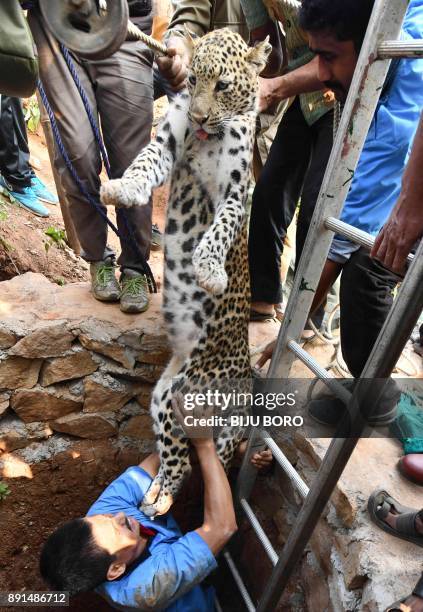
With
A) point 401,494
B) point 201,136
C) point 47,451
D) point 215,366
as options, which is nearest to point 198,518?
point 47,451

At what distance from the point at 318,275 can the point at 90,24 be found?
1203 millimetres

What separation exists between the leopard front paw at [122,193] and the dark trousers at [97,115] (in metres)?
0.90

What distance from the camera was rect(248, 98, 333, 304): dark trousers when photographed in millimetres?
2476

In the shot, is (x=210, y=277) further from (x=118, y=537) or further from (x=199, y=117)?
(x=118, y=537)

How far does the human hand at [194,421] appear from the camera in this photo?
232cm

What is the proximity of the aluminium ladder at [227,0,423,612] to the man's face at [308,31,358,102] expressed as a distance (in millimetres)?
247

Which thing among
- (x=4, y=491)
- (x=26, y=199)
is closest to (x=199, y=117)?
(x=4, y=491)

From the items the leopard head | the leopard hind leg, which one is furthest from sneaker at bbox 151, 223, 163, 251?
the leopard head

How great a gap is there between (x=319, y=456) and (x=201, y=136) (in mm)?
1523

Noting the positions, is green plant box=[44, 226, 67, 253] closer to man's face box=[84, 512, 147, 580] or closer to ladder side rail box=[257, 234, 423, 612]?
Answer: man's face box=[84, 512, 147, 580]

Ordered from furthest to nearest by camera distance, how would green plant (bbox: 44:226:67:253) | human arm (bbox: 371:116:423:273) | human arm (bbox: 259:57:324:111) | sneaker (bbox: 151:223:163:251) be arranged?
sneaker (bbox: 151:223:163:251), green plant (bbox: 44:226:67:253), human arm (bbox: 259:57:324:111), human arm (bbox: 371:116:423:273)

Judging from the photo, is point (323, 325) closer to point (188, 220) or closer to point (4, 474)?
point (188, 220)

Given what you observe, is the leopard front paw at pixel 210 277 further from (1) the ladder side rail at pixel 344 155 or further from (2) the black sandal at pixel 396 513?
(2) the black sandal at pixel 396 513

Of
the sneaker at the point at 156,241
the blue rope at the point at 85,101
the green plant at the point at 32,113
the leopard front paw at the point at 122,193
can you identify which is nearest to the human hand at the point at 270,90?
the leopard front paw at the point at 122,193
